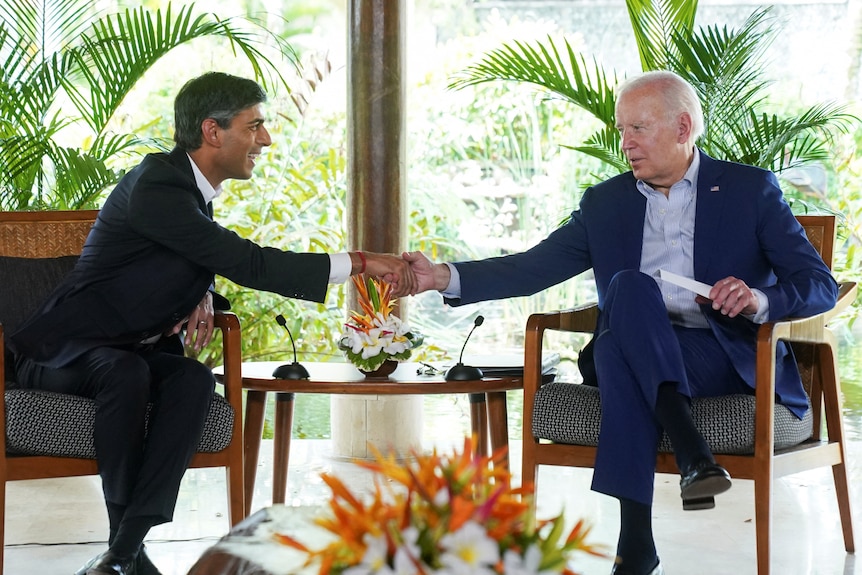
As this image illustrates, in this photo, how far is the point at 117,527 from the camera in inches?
96.3

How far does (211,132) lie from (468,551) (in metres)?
1.96

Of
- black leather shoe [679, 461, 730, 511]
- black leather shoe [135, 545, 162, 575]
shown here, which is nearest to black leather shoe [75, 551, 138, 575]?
black leather shoe [135, 545, 162, 575]

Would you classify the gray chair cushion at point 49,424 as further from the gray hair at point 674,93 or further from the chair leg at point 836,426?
the chair leg at point 836,426

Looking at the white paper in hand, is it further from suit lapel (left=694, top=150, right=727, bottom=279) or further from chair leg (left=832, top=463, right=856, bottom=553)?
chair leg (left=832, top=463, right=856, bottom=553)

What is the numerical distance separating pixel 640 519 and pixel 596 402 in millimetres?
289

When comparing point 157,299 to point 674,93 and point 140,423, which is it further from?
point 674,93

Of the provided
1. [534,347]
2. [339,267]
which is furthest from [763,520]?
[339,267]

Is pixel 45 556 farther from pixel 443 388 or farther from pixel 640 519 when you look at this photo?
pixel 640 519

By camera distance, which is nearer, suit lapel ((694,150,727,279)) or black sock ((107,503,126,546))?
black sock ((107,503,126,546))

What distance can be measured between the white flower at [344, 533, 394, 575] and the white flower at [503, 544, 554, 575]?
4.1 inches

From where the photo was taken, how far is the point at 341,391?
2.78m

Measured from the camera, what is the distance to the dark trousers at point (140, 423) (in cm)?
240

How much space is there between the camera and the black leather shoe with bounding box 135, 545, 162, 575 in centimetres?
251

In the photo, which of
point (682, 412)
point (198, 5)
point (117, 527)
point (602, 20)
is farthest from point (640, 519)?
point (198, 5)
